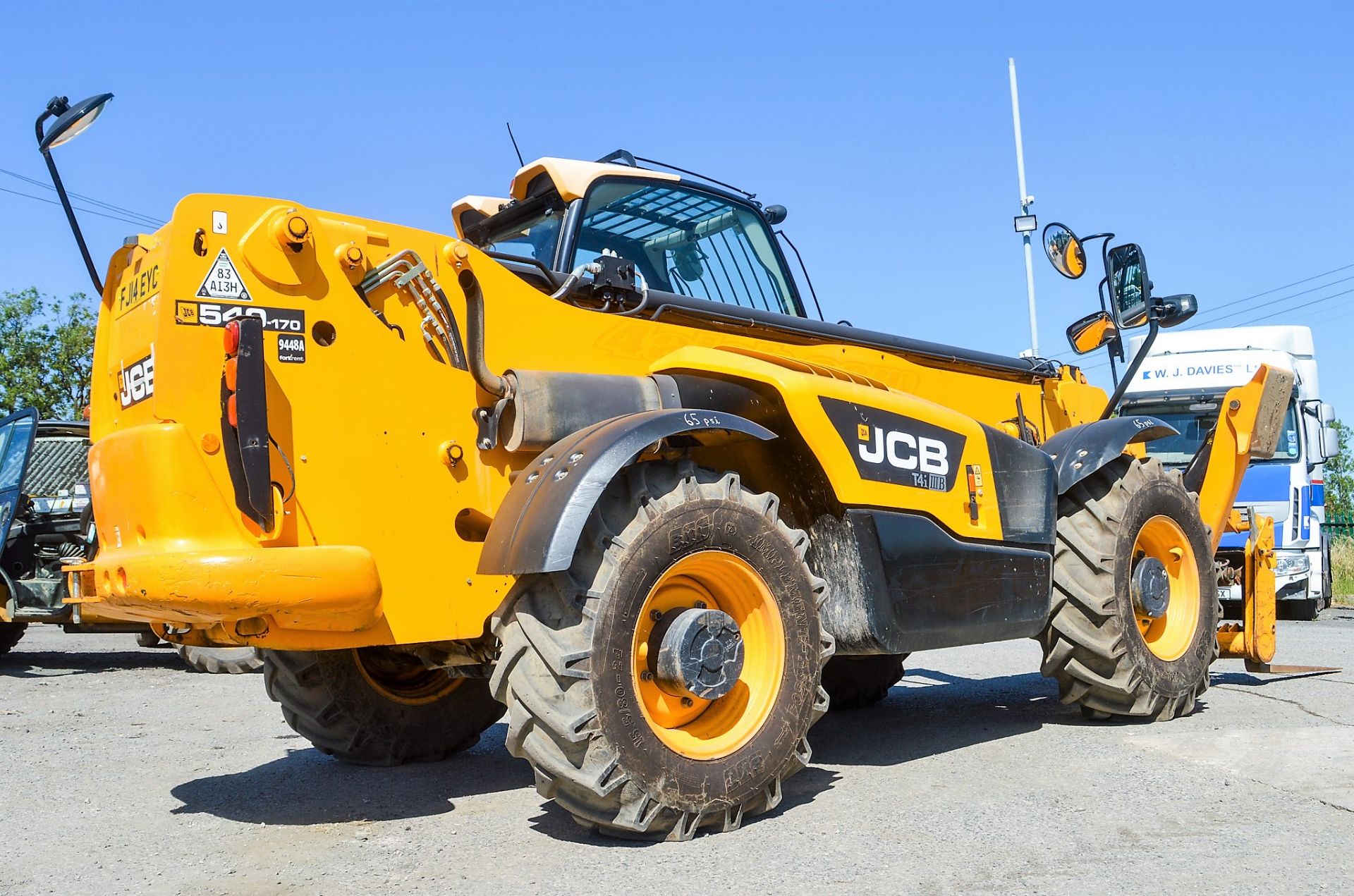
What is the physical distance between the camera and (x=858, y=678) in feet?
23.4

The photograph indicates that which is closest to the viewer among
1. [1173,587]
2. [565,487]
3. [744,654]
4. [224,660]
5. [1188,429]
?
[565,487]

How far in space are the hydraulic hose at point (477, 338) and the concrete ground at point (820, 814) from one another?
63.9 inches

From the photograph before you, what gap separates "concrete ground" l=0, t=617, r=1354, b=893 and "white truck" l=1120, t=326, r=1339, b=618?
27.1 ft

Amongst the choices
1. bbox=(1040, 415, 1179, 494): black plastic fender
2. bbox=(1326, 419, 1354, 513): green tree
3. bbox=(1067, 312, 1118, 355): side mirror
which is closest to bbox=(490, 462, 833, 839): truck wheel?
bbox=(1040, 415, 1179, 494): black plastic fender

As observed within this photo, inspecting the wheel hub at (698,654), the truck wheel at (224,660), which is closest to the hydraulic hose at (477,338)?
the wheel hub at (698,654)

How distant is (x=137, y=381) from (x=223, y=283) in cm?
55

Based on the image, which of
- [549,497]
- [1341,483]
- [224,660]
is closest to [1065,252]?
[549,497]

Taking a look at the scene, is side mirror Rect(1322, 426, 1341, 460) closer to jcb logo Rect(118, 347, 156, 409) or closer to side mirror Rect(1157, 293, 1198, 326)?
side mirror Rect(1157, 293, 1198, 326)

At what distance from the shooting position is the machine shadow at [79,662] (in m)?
11.1

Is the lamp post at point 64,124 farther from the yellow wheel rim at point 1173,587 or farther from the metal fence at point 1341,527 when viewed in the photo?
the metal fence at point 1341,527

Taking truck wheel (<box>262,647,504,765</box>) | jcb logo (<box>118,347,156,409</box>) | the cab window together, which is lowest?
truck wheel (<box>262,647,504,765</box>)

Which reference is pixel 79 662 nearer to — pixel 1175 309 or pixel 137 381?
pixel 137 381

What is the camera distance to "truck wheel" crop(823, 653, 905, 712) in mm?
7078

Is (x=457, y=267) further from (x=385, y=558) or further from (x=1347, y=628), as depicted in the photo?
(x=1347, y=628)
